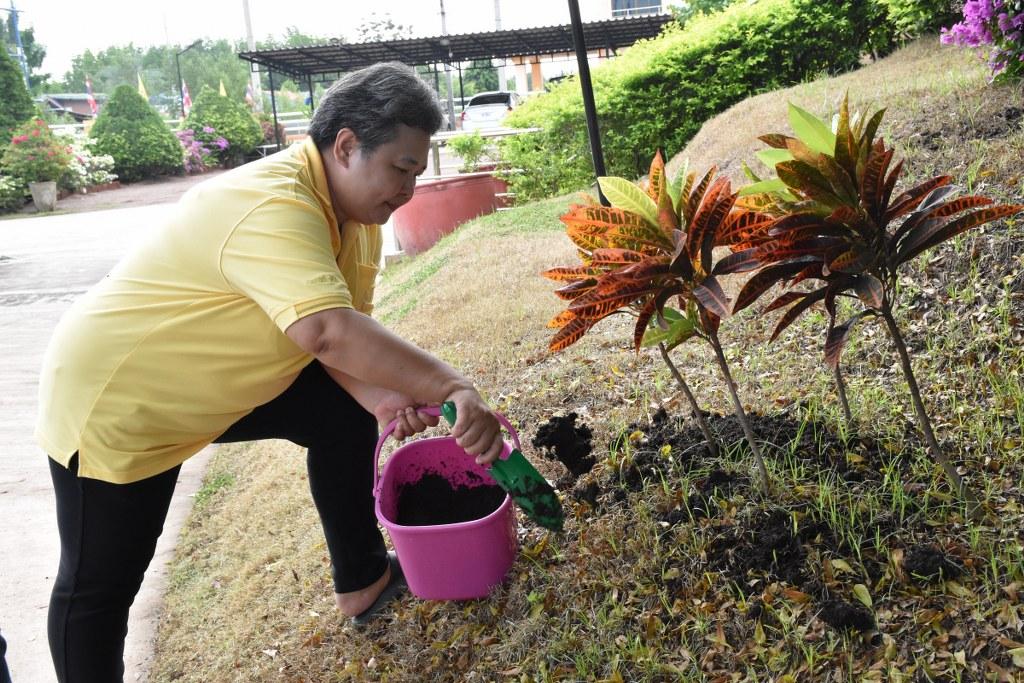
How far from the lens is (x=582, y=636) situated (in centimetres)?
204

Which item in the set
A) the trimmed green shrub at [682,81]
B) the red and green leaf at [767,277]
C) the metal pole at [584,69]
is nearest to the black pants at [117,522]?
the red and green leaf at [767,277]

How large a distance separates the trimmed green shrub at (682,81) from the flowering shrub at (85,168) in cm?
1580

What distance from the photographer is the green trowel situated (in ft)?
6.76

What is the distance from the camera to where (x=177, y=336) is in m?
1.94

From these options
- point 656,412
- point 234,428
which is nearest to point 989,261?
point 656,412

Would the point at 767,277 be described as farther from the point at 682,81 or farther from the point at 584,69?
the point at 682,81

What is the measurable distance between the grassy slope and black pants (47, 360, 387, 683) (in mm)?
527

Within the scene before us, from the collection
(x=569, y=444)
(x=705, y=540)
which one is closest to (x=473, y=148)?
(x=569, y=444)

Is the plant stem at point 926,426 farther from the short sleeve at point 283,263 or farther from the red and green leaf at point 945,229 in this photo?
the short sleeve at point 283,263

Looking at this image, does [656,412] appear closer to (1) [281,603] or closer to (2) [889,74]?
(1) [281,603]

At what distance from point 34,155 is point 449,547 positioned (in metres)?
21.2

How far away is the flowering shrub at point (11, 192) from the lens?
19.0 meters

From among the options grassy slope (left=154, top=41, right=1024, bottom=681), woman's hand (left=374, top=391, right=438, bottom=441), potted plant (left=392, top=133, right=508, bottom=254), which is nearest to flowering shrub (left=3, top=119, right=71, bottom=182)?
potted plant (left=392, top=133, right=508, bottom=254)

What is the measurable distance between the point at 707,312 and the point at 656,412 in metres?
0.78
